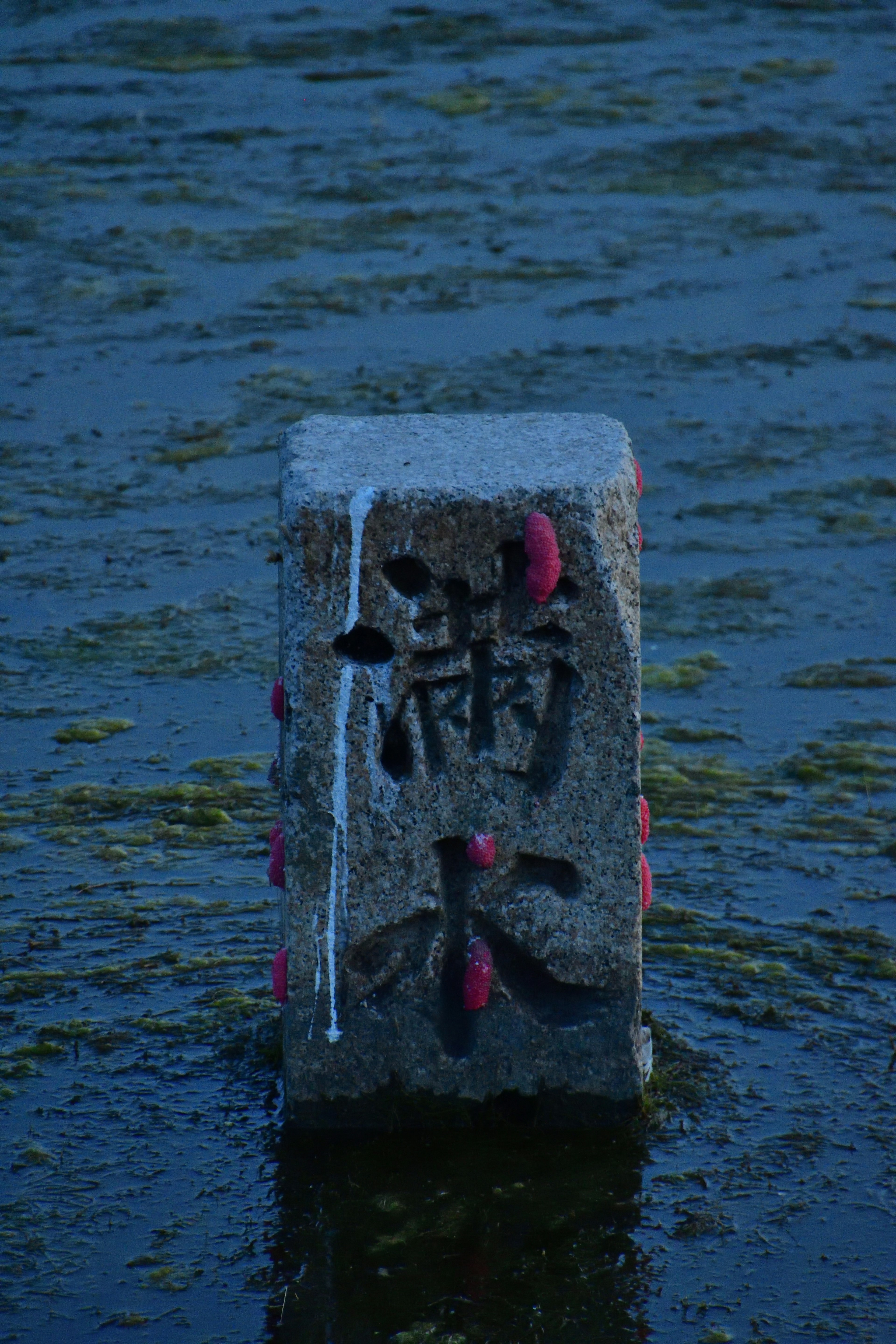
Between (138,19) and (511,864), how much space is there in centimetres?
1390

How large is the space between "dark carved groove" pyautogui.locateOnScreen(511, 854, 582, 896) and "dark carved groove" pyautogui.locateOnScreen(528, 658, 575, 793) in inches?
6.3

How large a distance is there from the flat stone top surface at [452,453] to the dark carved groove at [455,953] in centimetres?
74

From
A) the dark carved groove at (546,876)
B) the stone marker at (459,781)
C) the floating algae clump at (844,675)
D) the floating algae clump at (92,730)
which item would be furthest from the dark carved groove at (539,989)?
the floating algae clump at (844,675)

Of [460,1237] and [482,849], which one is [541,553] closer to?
[482,849]

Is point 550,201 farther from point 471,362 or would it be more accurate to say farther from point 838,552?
point 838,552

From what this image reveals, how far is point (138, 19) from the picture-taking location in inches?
626

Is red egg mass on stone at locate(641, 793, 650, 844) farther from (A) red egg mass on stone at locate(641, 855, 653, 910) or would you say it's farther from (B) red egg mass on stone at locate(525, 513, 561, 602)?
(B) red egg mass on stone at locate(525, 513, 561, 602)

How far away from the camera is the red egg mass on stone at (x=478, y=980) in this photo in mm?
3703

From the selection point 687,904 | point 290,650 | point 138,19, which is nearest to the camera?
point 290,650

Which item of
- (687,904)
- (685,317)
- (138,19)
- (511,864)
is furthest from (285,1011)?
(138,19)

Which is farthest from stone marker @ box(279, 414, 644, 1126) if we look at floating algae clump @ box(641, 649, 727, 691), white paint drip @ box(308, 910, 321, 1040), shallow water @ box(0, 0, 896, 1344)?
floating algae clump @ box(641, 649, 727, 691)

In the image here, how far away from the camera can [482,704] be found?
3707 millimetres

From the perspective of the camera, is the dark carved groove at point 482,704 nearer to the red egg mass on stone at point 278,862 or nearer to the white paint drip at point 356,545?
the white paint drip at point 356,545

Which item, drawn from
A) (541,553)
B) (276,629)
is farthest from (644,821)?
(276,629)
